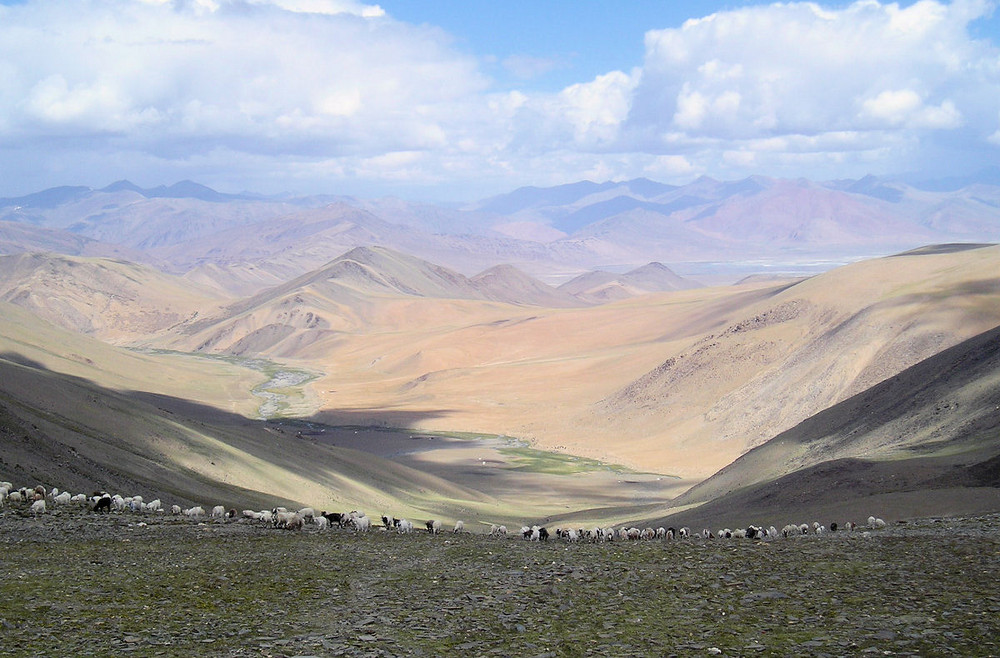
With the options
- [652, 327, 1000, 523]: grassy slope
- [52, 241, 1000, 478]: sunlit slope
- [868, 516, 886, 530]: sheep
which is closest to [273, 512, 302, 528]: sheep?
[868, 516, 886, 530]: sheep

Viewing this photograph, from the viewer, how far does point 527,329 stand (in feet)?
481

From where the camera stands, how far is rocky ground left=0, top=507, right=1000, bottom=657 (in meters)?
9.71

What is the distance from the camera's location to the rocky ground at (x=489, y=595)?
31.9ft

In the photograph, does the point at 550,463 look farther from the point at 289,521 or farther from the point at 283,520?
the point at 289,521

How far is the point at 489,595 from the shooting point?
1217 centimetres

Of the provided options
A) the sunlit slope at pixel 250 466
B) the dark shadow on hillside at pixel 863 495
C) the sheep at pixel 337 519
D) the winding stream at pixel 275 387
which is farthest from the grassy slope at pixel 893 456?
the winding stream at pixel 275 387

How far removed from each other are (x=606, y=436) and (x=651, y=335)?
1848 inches

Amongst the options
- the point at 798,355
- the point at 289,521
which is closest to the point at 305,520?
the point at 289,521

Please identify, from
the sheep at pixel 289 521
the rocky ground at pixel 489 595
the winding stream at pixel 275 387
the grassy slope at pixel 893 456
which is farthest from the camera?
the winding stream at pixel 275 387

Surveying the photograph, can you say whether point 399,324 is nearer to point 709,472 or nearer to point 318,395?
point 318,395

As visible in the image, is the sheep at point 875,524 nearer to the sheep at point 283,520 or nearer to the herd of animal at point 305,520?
the herd of animal at point 305,520

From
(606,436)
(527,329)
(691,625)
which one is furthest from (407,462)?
(527,329)

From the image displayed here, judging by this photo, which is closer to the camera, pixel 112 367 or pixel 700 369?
pixel 700 369

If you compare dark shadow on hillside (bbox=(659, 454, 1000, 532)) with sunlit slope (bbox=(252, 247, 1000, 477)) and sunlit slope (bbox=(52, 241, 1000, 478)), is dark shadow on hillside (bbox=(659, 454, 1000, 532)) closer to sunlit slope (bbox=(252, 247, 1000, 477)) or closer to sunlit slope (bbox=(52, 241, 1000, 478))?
sunlit slope (bbox=(252, 247, 1000, 477))
